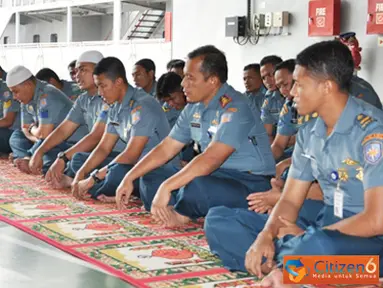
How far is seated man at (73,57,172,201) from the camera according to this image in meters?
4.73

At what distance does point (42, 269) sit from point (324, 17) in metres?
4.25

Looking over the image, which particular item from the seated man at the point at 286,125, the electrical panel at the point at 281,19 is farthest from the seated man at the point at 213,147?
the electrical panel at the point at 281,19

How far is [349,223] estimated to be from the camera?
2643 mm

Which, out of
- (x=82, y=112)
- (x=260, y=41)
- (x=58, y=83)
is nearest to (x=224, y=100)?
(x=82, y=112)

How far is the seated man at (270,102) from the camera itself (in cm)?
618

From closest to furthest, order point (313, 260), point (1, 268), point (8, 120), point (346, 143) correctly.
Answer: point (313, 260)
point (346, 143)
point (1, 268)
point (8, 120)

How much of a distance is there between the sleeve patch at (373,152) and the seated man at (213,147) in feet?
3.69

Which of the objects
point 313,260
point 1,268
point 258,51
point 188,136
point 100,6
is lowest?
point 1,268

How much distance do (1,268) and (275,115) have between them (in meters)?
3.48

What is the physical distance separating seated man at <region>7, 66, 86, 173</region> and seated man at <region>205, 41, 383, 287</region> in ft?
11.0

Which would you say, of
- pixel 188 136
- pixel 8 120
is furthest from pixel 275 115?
pixel 8 120

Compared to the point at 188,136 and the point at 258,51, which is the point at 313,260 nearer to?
the point at 188,136

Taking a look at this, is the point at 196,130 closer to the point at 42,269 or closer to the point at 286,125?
the point at 286,125

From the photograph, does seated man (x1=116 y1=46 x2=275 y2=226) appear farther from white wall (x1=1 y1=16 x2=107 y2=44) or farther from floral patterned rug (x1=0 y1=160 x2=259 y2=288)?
white wall (x1=1 y1=16 x2=107 y2=44)
